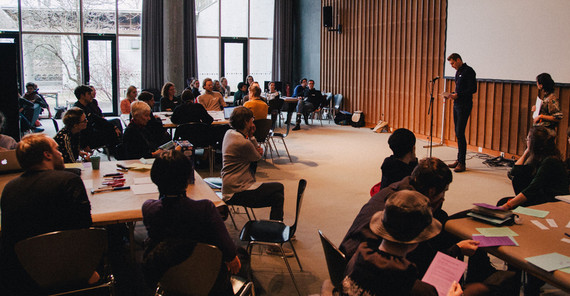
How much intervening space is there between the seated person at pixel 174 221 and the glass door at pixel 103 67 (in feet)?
40.8

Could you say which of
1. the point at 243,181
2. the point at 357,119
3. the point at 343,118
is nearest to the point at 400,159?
the point at 243,181

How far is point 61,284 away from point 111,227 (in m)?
1.75

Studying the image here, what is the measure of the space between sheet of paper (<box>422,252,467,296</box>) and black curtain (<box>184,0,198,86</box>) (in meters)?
13.1

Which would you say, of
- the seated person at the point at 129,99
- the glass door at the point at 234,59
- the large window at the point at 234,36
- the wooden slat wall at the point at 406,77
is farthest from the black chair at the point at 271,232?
the glass door at the point at 234,59

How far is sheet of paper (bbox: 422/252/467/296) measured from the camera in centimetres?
220

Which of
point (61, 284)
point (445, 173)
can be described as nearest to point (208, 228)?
point (61, 284)

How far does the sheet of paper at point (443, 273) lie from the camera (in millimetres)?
2203

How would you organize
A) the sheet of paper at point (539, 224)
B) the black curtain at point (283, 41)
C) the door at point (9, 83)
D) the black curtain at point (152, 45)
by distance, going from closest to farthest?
the sheet of paper at point (539, 224)
the door at point (9, 83)
the black curtain at point (152, 45)
the black curtain at point (283, 41)

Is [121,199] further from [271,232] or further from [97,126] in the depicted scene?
[97,126]

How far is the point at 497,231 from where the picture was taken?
2.86m

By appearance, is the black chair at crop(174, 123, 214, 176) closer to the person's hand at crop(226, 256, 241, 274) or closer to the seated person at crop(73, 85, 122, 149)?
the seated person at crop(73, 85, 122, 149)

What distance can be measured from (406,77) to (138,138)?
755cm

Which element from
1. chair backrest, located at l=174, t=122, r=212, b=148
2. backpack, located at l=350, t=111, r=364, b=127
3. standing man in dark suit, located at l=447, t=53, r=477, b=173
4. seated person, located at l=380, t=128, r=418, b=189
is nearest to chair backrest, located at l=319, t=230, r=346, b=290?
seated person, located at l=380, t=128, r=418, b=189

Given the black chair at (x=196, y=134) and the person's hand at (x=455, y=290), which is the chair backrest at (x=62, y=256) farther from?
the black chair at (x=196, y=134)
